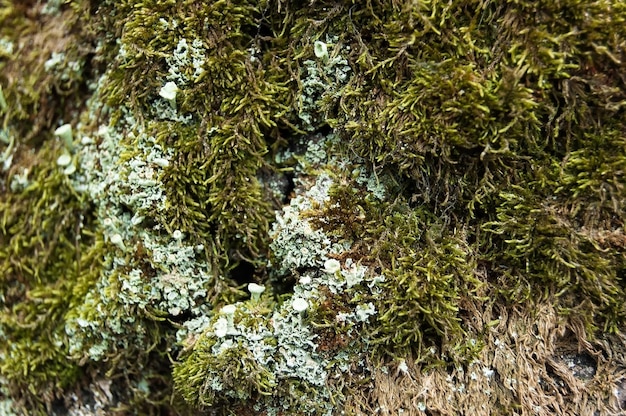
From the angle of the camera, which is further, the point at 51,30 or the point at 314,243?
the point at 51,30

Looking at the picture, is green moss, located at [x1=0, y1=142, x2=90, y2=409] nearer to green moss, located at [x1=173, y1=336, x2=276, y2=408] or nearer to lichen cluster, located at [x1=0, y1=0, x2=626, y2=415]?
lichen cluster, located at [x1=0, y1=0, x2=626, y2=415]

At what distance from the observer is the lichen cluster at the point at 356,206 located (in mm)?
1578

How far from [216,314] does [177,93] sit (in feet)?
2.68

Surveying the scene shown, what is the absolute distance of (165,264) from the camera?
5.92 feet

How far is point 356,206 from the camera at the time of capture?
1.72 metres

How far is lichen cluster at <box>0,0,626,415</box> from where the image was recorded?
158 centimetres

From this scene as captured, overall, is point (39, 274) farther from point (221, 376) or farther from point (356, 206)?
point (356, 206)

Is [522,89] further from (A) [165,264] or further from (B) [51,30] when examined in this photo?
(B) [51,30]

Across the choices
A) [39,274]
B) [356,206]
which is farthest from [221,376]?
[39,274]

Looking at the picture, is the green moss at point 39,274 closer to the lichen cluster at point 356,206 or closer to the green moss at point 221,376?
the lichen cluster at point 356,206

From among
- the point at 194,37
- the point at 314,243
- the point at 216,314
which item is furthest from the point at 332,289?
the point at 194,37

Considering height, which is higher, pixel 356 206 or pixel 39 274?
pixel 356 206

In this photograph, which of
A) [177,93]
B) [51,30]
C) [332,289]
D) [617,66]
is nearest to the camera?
[617,66]

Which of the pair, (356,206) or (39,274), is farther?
(39,274)
